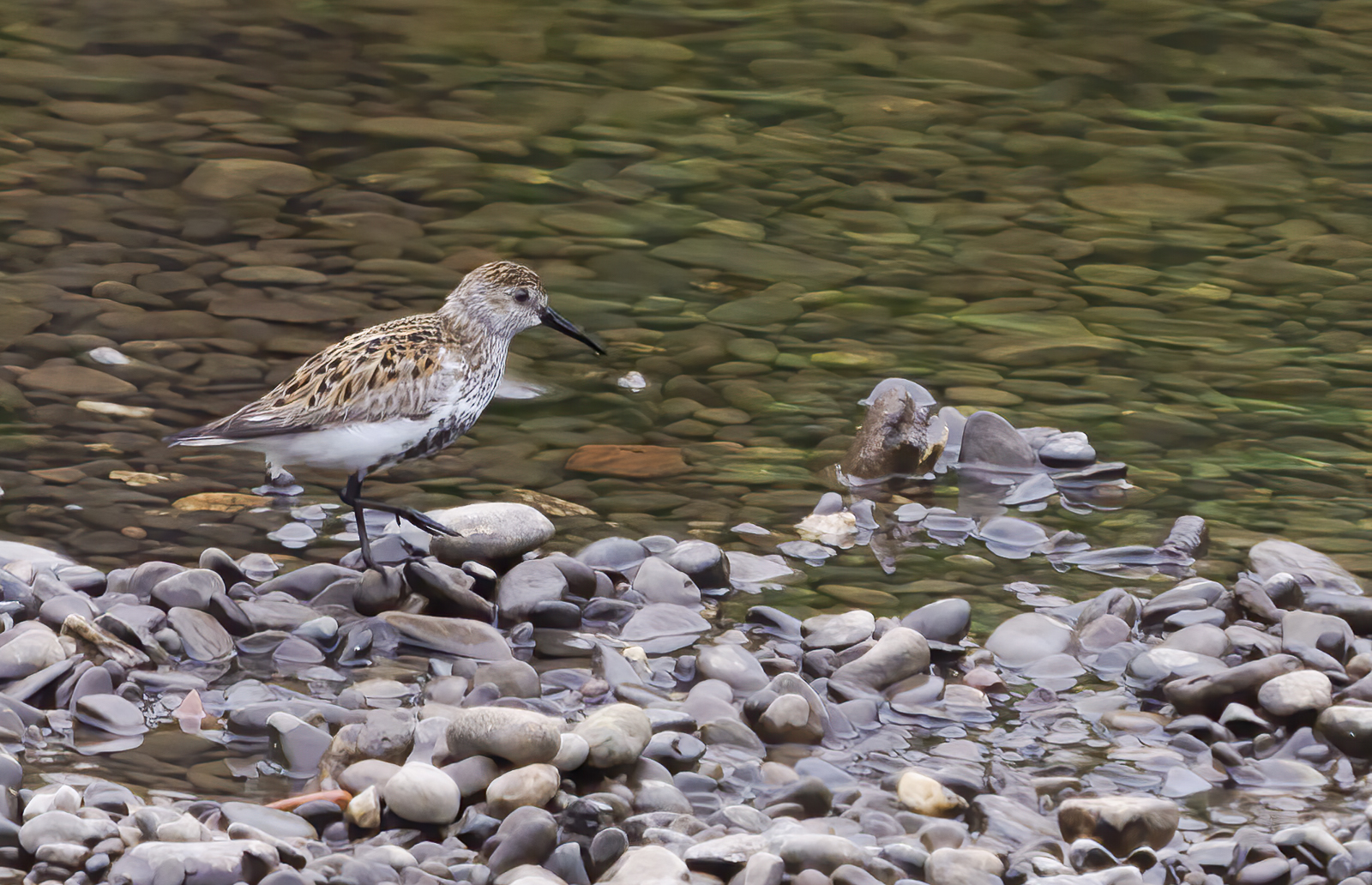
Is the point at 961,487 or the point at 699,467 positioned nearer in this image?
the point at 961,487

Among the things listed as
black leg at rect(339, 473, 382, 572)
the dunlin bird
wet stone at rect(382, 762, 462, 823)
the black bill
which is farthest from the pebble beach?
the black bill

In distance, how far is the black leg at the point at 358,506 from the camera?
6.24m

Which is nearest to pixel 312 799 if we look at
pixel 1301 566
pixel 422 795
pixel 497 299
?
pixel 422 795

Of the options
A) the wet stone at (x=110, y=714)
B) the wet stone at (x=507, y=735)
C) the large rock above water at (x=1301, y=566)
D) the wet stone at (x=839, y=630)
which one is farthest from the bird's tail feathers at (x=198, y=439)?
the large rock above water at (x=1301, y=566)

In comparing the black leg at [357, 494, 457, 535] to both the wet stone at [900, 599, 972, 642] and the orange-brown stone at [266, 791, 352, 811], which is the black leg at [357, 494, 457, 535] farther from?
the wet stone at [900, 599, 972, 642]

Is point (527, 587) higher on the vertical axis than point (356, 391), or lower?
lower

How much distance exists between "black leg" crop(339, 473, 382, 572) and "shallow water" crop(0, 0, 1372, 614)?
0.45 m

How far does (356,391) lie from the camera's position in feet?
20.0

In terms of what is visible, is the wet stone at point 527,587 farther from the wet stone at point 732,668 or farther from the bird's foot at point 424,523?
the wet stone at point 732,668

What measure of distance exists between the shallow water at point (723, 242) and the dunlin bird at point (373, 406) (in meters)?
0.64

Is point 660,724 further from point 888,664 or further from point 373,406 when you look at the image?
point 373,406

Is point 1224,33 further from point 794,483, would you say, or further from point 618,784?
point 618,784

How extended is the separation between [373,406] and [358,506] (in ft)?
1.53

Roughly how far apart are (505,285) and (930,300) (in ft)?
12.3
